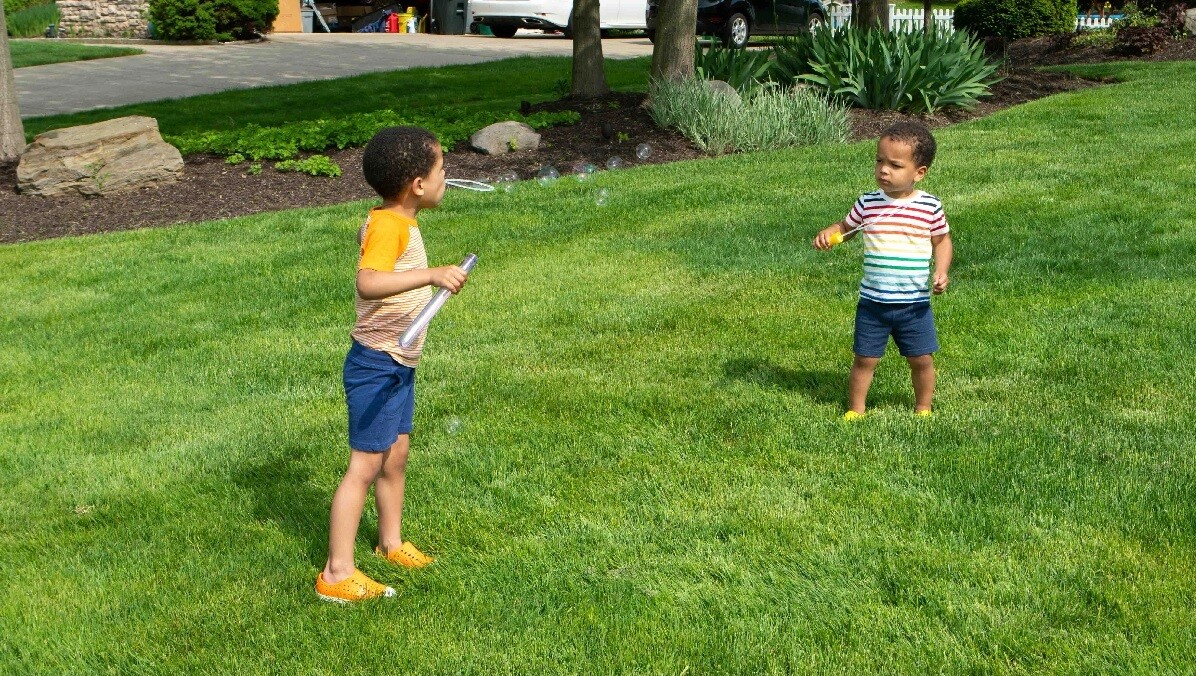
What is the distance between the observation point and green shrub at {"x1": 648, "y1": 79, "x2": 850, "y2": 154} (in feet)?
38.1

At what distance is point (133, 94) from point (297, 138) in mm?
7291

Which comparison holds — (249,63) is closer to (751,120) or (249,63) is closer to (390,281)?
(751,120)

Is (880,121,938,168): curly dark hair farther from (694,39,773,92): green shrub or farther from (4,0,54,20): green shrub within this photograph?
(4,0,54,20): green shrub

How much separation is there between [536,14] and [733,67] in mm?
14043

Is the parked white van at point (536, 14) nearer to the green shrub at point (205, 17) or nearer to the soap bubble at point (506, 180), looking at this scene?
the green shrub at point (205, 17)

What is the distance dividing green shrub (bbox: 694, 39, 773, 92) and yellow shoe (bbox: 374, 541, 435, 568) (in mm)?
10307

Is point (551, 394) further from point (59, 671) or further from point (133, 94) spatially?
point (133, 94)

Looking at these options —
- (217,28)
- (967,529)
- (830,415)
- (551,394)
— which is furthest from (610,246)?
(217,28)

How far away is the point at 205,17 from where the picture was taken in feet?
81.5

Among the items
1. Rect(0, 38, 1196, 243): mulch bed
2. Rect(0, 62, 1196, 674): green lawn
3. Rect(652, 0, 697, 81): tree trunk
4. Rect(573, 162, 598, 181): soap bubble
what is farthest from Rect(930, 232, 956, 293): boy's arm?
Rect(652, 0, 697, 81): tree trunk

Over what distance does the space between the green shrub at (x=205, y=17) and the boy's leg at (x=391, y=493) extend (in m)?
23.4

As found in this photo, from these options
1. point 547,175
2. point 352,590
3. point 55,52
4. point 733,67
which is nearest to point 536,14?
point 55,52

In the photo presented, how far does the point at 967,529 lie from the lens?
3732 mm

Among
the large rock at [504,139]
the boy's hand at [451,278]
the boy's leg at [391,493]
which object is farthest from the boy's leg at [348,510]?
the large rock at [504,139]
